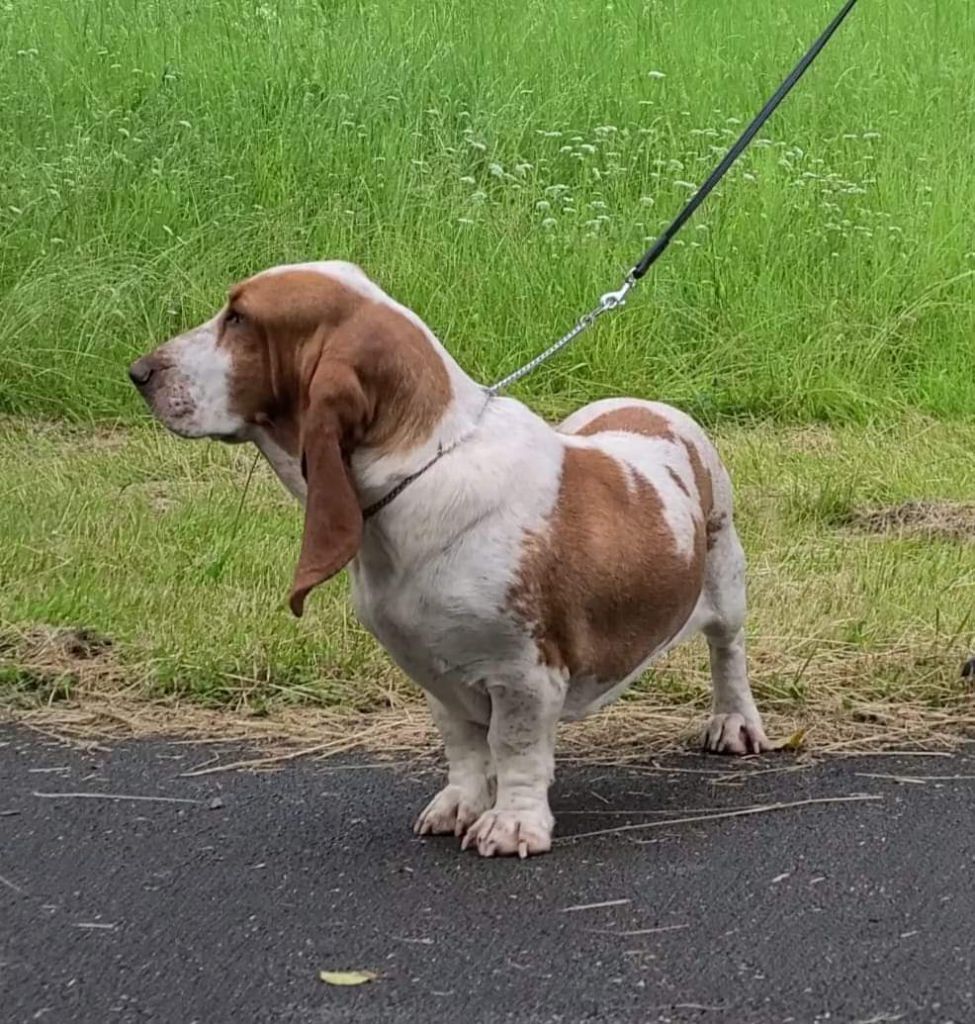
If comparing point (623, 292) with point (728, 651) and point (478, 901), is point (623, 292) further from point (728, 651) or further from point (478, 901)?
point (478, 901)

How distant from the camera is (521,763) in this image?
365cm

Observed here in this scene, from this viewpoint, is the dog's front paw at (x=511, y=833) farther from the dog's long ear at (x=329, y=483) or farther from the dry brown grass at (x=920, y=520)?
the dry brown grass at (x=920, y=520)

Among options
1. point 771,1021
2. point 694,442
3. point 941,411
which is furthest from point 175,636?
point 941,411

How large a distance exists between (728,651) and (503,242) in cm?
567

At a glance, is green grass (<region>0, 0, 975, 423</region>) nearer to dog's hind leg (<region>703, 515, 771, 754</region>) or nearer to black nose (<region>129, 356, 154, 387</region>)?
dog's hind leg (<region>703, 515, 771, 754</region>)

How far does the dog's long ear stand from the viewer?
3395 mm

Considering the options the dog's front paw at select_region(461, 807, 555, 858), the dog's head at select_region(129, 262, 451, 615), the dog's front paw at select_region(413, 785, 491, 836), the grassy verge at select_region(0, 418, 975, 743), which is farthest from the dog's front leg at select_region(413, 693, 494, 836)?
the grassy verge at select_region(0, 418, 975, 743)

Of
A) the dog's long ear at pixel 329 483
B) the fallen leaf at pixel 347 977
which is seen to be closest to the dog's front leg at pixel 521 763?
the dog's long ear at pixel 329 483

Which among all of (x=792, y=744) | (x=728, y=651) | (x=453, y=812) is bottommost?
(x=792, y=744)

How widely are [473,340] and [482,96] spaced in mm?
2710

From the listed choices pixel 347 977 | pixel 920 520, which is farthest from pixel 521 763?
pixel 920 520

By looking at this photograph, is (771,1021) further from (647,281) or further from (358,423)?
(647,281)

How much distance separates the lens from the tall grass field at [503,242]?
6160 millimetres

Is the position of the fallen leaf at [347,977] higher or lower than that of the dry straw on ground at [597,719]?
higher
